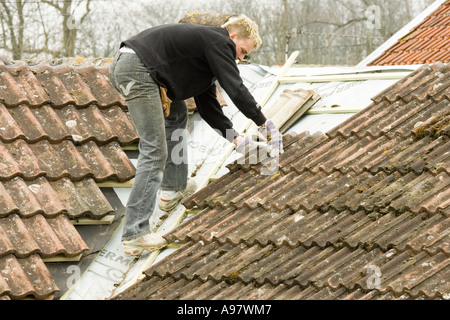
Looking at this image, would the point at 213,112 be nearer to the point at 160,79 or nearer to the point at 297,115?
the point at 160,79

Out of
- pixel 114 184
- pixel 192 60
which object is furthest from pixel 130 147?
pixel 192 60

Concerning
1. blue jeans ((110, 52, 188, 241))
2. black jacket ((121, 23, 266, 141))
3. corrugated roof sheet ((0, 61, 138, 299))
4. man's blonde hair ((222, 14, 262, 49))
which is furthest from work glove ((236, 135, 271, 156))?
corrugated roof sheet ((0, 61, 138, 299))

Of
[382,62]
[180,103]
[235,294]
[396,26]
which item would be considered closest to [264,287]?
[235,294]

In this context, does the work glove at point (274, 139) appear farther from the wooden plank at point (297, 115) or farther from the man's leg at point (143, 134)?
the man's leg at point (143, 134)

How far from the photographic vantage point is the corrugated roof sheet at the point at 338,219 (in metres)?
4.52

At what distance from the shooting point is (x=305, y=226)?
5188 mm

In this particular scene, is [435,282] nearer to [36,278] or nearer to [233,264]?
[233,264]

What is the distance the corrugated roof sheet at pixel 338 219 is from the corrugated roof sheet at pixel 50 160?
26.1 inches

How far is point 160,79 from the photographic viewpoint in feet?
18.7

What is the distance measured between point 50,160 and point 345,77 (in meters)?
2.84

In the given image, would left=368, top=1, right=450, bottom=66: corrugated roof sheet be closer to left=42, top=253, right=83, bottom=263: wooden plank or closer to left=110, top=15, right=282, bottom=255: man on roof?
left=110, top=15, right=282, bottom=255: man on roof

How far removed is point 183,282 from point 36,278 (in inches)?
37.5
